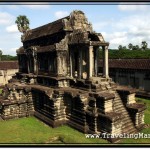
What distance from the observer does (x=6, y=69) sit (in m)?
41.6

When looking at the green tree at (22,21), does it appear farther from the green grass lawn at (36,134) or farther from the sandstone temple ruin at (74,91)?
the green grass lawn at (36,134)

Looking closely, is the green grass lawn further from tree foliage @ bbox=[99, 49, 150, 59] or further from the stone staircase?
tree foliage @ bbox=[99, 49, 150, 59]

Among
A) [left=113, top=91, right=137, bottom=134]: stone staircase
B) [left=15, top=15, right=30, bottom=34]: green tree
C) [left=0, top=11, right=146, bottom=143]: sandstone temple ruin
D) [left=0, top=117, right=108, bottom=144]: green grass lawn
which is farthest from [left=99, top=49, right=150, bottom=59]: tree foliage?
[left=0, top=117, right=108, bottom=144]: green grass lawn

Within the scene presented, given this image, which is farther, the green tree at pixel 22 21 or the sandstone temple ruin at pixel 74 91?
the green tree at pixel 22 21

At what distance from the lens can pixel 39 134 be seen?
1590 centimetres

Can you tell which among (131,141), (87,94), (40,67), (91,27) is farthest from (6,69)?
(131,141)

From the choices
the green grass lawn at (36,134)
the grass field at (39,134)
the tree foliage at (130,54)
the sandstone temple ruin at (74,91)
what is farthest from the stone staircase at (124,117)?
the tree foliage at (130,54)

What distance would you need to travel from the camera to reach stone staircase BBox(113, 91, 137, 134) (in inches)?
621

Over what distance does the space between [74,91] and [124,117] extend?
4.16 meters

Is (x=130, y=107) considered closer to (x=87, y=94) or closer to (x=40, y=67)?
(x=87, y=94)

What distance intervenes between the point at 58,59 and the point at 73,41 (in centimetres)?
198

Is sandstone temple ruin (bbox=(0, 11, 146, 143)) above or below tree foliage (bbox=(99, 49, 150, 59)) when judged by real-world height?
below

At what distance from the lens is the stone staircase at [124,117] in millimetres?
15784

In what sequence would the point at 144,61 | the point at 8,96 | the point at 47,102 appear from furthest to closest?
1. the point at 144,61
2. the point at 8,96
3. the point at 47,102
